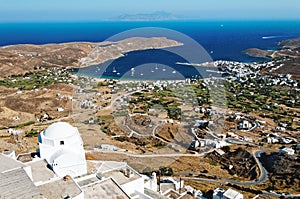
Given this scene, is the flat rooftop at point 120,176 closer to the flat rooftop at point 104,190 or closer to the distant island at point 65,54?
the flat rooftop at point 104,190

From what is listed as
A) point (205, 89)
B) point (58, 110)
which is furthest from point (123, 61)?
point (58, 110)

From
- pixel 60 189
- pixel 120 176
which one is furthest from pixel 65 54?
pixel 60 189

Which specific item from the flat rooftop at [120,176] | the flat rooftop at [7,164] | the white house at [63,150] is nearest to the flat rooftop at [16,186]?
the flat rooftop at [7,164]

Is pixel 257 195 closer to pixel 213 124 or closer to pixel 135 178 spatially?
pixel 135 178

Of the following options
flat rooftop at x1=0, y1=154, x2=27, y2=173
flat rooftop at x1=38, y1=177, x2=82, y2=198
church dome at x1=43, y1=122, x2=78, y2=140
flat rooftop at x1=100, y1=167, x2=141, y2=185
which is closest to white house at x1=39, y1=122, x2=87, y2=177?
church dome at x1=43, y1=122, x2=78, y2=140

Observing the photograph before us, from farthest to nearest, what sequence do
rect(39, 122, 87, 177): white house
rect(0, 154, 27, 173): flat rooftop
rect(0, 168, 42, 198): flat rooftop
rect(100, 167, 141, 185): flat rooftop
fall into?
rect(100, 167, 141, 185): flat rooftop, rect(39, 122, 87, 177): white house, rect(0, 154, 27, 173): flat rooftop, rect(0, 168, 42, 198): flat rooftop

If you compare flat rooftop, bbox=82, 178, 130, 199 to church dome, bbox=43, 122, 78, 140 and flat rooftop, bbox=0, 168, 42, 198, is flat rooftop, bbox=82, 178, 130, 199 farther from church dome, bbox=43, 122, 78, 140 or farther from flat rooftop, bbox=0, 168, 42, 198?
church dome, bbox=43, 122, 78, 140
